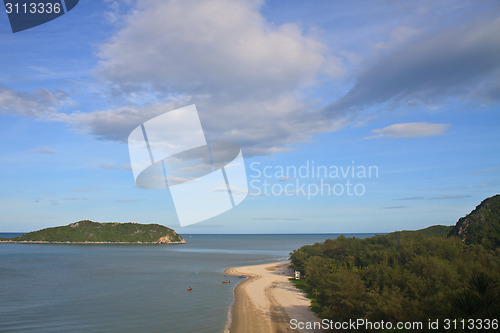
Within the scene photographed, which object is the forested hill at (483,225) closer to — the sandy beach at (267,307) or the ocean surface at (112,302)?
the sandy beach at (267,307)

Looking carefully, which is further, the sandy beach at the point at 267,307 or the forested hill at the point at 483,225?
the forested hill at the point at 483,225

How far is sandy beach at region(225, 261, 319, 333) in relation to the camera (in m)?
33.8

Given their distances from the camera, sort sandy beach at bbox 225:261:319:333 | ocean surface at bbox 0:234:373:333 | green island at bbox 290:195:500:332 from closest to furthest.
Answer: green island at bbox 290:195:500:332, sandy beach at bbox 225:261:319:333, ocean surface at bbox 0:234:373:333

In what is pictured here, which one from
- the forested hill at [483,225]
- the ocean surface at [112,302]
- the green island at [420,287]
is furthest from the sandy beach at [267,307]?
the forested hill at [483,225]

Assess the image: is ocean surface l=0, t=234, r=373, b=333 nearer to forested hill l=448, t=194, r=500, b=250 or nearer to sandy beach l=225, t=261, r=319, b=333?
sandy beach l=225, t=261, r=319, b=333

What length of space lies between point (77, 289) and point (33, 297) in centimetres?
797

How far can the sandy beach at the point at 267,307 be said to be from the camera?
1330 inches

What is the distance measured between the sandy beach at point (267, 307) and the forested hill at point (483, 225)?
3197 centimetres

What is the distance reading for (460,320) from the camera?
15664 mm

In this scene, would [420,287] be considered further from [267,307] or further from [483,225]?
[483,225]

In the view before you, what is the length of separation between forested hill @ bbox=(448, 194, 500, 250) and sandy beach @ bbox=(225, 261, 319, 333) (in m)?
32.0

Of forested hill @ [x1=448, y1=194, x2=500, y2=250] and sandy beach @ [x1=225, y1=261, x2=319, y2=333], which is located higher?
forested hill @ [x1=448, y1=194, x2=500, y2=250]

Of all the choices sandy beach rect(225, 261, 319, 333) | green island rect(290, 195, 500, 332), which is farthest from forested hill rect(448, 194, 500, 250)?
sandy beach rect(225, 261, 319, 333)

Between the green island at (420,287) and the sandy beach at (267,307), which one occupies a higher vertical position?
the green island at (420,287)
